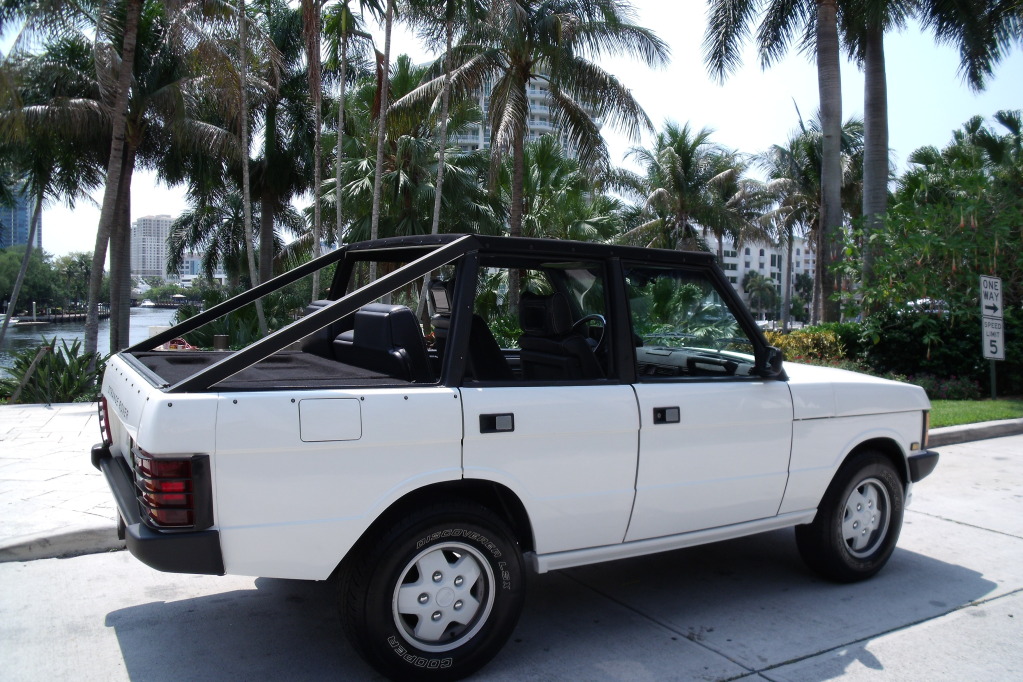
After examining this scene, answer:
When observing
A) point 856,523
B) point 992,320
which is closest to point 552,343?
point 856,523

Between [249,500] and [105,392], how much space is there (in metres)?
1.79

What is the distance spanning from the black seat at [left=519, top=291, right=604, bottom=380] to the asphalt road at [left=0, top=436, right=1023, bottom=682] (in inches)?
51.3

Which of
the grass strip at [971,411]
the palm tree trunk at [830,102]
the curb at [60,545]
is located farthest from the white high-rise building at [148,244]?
the curb at [60,545]

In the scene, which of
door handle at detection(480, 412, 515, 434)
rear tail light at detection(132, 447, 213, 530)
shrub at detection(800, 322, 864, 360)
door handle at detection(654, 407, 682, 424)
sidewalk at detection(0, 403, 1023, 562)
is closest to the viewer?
rear tail light at detection(132, 447, 213, 530)

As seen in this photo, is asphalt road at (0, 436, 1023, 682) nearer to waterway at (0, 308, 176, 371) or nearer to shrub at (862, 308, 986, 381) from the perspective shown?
waterway at (0, 308, 176, 371)

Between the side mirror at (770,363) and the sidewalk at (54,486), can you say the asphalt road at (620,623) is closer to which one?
the sidewalk at (54,486)

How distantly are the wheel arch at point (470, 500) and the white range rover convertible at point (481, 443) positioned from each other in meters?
0.01

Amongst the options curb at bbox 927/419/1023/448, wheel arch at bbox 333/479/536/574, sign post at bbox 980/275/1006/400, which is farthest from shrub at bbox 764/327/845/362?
wheel arch at bbox 333/479/536/574

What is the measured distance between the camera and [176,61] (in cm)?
1991

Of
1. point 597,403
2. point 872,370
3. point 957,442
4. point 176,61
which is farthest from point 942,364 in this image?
point 176,61

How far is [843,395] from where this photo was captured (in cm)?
468

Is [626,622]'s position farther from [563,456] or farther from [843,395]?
[843,395]

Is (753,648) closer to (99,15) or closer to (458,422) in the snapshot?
(458,422)

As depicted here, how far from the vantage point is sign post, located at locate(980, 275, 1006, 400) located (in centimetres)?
1134
